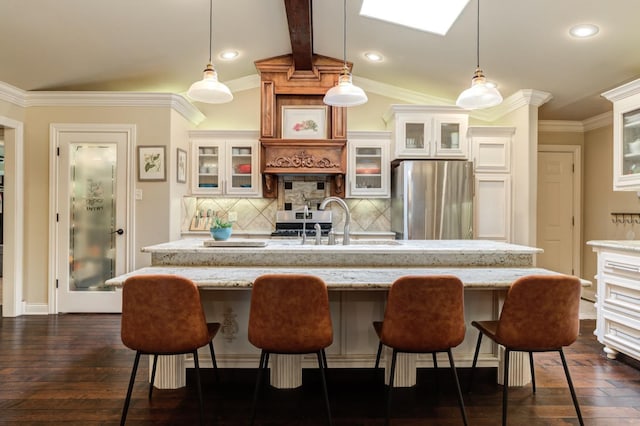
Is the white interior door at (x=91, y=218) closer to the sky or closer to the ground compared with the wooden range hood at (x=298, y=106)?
closer to the ground

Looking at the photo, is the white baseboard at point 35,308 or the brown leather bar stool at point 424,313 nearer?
the brown leather bar stool at point 424,313

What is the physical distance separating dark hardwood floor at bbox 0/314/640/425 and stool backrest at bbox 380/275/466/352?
513 mm

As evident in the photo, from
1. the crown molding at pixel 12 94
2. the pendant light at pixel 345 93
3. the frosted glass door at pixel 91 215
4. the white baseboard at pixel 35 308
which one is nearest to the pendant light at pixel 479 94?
the pendant light at pixel 345 93

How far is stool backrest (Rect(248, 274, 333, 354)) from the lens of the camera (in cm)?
183

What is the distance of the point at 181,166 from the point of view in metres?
4.50

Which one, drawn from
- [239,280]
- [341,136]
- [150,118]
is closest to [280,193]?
[341,136]

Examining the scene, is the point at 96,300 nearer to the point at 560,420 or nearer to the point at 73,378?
the point at 73,378

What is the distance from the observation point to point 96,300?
4156mm

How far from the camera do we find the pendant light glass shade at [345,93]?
269cm

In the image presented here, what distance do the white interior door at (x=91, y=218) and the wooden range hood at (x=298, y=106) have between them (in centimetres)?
159

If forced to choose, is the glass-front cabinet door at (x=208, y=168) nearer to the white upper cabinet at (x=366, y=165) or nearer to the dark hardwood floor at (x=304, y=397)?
the white upper cabinet at (x=366, y=165)

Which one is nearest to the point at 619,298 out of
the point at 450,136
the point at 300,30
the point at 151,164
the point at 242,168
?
the point at 450,136

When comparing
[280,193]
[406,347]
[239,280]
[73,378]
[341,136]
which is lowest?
[73,378]

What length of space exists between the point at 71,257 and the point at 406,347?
388cm
